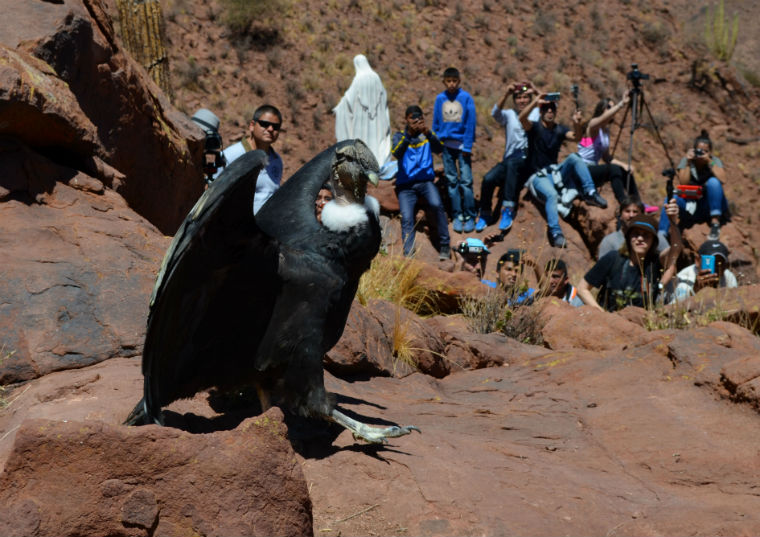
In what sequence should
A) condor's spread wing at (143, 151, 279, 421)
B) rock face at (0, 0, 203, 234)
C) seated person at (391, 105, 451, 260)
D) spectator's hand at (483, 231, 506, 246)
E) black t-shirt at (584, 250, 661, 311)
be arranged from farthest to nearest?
1. spectator's hand at (483, 231, 506, 246)
2. seated person at (391, 105, 451, 260)
3. black t-shirt at (584, 250, 661, 311)
4. rock face at (0, 0, 203, 234)
5. condor's spread wing at (143, 151, 279, 421)

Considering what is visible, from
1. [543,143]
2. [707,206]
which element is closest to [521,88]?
[543,143]

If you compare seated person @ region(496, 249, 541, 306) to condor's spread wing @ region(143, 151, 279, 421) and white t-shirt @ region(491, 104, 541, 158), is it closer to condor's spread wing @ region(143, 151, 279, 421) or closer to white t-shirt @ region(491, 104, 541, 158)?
white t-shirt @ region(491, 104, 541, 158)

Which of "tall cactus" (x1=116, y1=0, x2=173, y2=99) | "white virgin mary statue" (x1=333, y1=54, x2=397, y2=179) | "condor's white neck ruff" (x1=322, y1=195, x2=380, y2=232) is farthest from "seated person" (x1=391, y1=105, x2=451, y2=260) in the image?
"condor's white neck ruff" (x1=322, y1=195, x2=380, y2=232)

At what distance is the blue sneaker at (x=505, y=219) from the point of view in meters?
13.0

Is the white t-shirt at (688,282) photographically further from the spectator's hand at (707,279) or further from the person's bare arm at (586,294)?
the person's bare arm at (586,294)

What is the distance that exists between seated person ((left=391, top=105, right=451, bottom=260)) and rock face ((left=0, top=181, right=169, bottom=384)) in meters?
5.98

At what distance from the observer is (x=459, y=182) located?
43.0 ft

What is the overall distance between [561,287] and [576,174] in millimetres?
4332

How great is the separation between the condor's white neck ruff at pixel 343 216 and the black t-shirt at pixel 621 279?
5171 mm

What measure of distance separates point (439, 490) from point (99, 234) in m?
2.86

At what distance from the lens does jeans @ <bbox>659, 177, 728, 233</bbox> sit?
1260 centimetres

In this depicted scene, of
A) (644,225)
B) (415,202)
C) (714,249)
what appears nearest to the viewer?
(644,225)

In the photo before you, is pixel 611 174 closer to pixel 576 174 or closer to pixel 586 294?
pixel 576 174

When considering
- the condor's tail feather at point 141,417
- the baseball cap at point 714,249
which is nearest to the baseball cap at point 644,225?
the baseball cap at point 714,249
